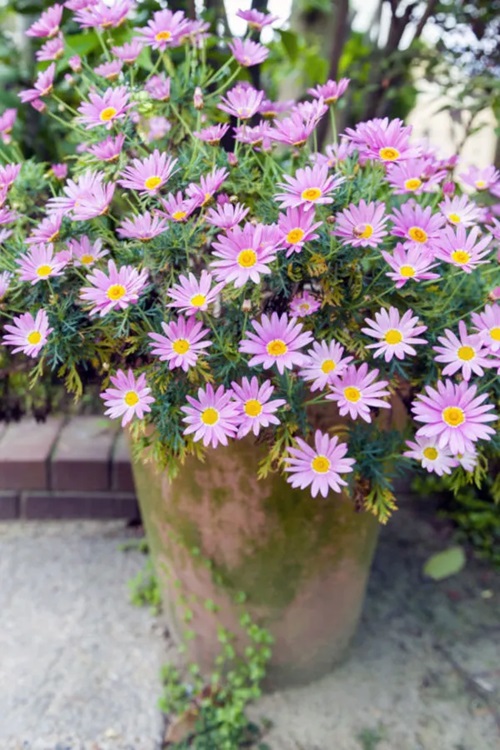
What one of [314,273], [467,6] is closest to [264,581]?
[314,273]

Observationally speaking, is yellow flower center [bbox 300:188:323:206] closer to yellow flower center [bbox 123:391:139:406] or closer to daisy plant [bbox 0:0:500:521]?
daisy plant [bbox 0:0:500:521]

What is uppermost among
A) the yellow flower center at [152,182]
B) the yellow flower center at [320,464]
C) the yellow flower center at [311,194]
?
the yellow flower center at [152,182]

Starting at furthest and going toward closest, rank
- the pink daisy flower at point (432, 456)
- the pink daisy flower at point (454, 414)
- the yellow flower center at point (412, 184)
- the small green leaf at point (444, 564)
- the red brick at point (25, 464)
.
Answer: the red brick at point (25, 464) → the small green leaf at point (444, 564) → the yellow flower center at point (412, 184) → the pink daisy flower at point (432, 456) → the pink daisy flower at point (454, 414)

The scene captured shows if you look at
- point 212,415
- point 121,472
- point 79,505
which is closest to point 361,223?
point 212,415

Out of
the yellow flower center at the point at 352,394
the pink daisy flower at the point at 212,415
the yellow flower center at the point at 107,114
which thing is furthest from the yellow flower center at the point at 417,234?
the yellow flower center at the point at 107,114

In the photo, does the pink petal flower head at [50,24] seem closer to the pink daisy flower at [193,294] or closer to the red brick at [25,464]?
the pink daisy flower at [193,294]
